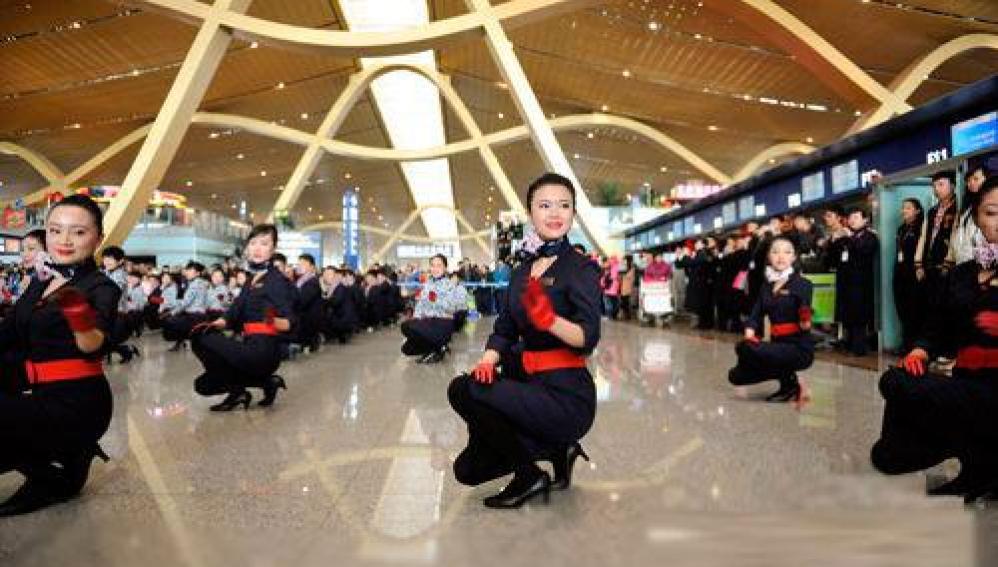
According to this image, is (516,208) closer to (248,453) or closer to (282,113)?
(282,113)

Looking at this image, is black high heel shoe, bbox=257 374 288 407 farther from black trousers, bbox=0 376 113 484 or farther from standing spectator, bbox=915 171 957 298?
standing spectator, bbox=915 171 957 298

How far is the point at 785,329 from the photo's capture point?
18.5 feet

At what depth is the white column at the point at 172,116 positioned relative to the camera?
17.4 m

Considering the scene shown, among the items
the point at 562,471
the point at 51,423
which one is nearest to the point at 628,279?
the point at 562,471

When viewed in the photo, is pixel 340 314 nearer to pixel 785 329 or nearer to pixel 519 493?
pixel 785 329

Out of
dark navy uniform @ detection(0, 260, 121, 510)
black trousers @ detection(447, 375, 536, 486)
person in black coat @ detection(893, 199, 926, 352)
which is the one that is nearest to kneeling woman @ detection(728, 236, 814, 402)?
person in black coat @ detection(893, 199, 926, 352)

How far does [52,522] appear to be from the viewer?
265 centimetres

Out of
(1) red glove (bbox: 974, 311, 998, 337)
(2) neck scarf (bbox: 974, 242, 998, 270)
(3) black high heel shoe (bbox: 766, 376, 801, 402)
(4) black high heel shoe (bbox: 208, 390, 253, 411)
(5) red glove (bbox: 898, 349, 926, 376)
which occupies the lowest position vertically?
(3) black high heel shoe (bbox: 766, 376, 801, 402)

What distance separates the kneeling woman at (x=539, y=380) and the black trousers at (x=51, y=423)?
1479 mm

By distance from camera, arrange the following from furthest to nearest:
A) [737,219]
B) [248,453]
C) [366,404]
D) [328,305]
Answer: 1. [737,219]
2. [328,305]
3. [366,404]
4. [248,453]

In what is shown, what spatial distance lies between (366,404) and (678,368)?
11.7 feet

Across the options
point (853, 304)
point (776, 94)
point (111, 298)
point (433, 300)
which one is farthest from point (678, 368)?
point (776, 94)

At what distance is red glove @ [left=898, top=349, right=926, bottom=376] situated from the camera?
2.90 metres

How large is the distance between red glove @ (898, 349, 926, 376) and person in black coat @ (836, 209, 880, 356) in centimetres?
572
